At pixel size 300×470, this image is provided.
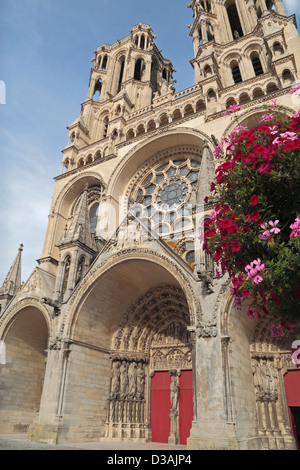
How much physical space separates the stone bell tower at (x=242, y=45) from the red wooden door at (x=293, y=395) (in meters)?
11.9

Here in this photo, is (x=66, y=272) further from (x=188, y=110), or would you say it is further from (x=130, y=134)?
(x=188, y=110)

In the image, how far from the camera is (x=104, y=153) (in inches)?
768

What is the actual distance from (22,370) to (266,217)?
42.6 feet

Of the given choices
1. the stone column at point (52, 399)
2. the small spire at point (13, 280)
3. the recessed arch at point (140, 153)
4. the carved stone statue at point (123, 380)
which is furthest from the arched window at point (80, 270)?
the recessed arch at point (140, 153)

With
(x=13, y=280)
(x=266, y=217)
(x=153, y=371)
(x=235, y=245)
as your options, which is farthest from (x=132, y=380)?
(x=266, y=217)

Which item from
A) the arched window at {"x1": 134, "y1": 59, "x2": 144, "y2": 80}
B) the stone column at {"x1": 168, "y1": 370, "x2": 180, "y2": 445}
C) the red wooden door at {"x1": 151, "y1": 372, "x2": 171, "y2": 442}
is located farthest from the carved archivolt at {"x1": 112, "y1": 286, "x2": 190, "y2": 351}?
the arched window at {"x1": 134, "y1": 59, "x2": 144, "y2": 80}

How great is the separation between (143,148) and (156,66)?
13.7 meters

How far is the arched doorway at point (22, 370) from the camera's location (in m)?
13.0

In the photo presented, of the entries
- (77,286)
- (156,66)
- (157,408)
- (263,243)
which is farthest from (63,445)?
(156,66)

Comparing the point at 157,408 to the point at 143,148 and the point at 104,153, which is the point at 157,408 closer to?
the point at 143,148

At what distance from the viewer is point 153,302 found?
13.1 metres

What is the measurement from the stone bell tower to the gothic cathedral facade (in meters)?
0.10

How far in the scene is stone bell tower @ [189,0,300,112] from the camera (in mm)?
15992
